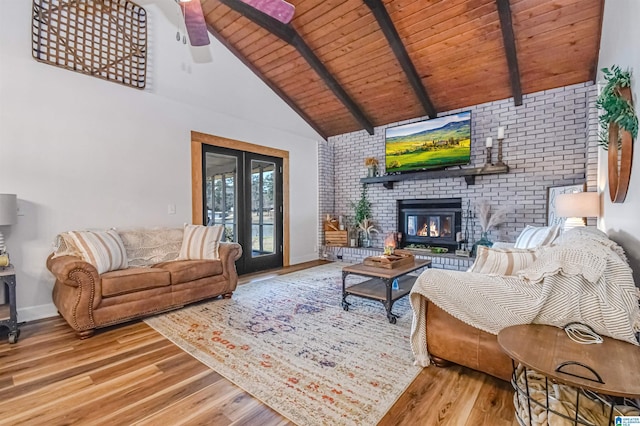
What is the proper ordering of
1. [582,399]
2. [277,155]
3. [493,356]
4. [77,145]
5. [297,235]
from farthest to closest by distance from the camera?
[297,235] → [277,155] → [77,145] → [493,356] → [582,399]

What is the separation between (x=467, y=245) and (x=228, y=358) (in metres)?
4.18

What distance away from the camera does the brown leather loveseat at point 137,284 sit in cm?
250

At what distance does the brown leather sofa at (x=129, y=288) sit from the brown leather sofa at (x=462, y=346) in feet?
7.99

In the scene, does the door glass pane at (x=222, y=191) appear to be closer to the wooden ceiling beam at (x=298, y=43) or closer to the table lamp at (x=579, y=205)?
the wooden ceiling beam at (x=298, y=43)

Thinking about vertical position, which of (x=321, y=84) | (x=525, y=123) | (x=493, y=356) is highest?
(x=321, y=84)

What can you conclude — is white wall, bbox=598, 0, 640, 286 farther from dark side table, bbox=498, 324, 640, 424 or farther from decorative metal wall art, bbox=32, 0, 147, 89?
decorative metal wall art, bbox=32, 0, 147, 89

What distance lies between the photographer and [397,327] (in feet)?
8.87

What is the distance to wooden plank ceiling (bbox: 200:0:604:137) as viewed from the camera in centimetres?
336

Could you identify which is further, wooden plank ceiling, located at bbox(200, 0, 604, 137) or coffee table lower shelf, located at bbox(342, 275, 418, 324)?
wooden plank ceiling, located at bbox(200, 0, 604, 137)

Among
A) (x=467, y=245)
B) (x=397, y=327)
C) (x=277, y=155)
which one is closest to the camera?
(x=397, y=327)

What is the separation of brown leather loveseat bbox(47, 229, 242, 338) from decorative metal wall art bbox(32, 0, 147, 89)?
1.92 m

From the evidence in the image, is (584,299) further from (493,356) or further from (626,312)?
(493,356)

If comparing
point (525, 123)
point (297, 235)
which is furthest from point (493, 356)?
point (297, 235)

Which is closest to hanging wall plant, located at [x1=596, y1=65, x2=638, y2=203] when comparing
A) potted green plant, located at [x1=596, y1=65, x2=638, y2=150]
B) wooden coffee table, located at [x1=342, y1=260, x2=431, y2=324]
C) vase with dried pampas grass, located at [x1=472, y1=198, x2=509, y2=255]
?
potted green plant, located at [x1=596, y1=65, x2=638, y2=150]
